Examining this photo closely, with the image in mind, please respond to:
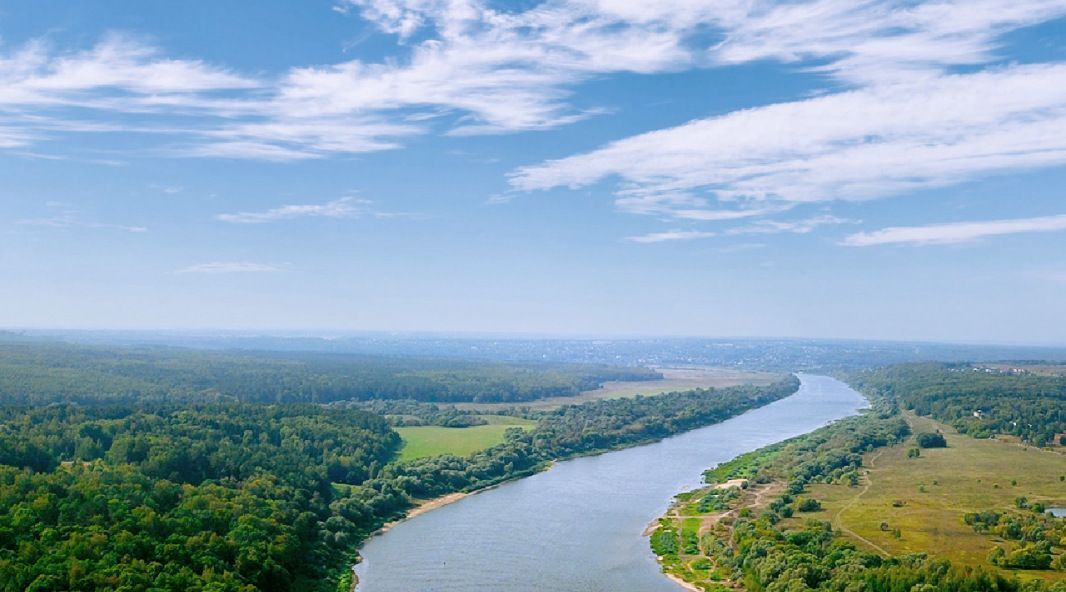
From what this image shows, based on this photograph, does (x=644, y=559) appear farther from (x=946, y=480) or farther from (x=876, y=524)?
(x=946, y=480)

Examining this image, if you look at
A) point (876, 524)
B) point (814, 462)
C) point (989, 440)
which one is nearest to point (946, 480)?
point (814, 462)

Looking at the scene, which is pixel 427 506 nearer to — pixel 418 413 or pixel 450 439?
pixel 450 439

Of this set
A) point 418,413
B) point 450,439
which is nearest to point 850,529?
point 450,439

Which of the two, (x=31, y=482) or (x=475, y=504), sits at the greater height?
(x=31, y=482)

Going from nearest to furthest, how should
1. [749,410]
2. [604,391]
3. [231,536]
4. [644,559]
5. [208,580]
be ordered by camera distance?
[208,580]
[231,536]
[644,559]
[749,410]
[604,391]

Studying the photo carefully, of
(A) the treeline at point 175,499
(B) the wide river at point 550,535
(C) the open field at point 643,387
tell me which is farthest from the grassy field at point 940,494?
(C) the open field at point 643,387

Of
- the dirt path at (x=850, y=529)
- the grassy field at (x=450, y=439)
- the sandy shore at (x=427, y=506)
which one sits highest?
the dirt path at (x=850, y=529)

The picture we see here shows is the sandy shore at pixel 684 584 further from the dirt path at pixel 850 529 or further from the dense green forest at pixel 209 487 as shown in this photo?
the dense green forest at pixel 209 487
